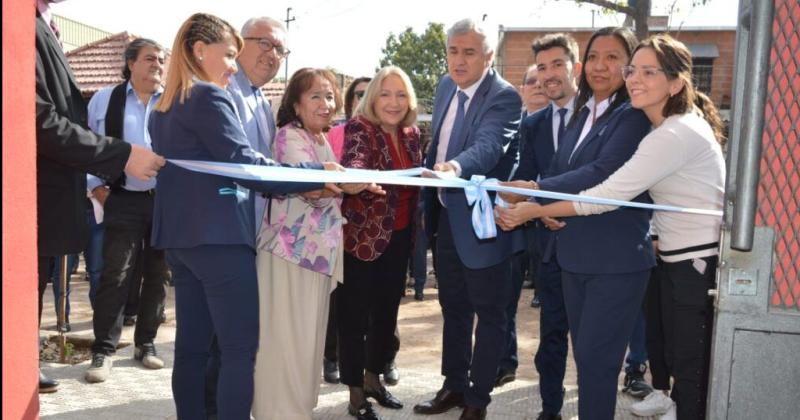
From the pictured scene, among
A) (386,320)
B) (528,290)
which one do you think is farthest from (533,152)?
(528,290)

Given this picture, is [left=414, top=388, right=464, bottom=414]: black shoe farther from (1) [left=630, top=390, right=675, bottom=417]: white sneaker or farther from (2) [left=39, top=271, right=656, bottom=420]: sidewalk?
(1) [left=630, top=390, right=675, bottom=417]: white sneaker

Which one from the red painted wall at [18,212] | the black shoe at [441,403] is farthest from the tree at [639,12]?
the red painted wall at [18,212]

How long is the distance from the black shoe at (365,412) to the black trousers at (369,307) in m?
0.13

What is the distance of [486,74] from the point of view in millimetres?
4422

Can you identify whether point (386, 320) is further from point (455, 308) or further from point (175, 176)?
point (175, 176)

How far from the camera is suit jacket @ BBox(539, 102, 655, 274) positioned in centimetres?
338

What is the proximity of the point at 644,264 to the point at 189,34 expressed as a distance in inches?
87.5

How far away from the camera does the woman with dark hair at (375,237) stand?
441 cm

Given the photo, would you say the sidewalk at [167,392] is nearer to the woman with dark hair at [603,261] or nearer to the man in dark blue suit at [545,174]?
the man in dark blue suit at [545,174]

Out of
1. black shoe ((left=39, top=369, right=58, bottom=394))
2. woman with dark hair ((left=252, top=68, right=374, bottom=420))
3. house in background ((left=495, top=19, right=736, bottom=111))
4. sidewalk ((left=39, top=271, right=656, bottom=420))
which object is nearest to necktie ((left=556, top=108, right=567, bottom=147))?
woman with dark hair ((left=252, top=68, right=374, bottom=420))

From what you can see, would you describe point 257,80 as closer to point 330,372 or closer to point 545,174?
point 545,174

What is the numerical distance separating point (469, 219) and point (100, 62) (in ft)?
44.0

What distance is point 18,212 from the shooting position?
223 centimetres

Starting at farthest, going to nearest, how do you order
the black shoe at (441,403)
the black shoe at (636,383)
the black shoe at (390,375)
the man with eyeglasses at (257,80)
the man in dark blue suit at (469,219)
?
the black shoe at (390,375), the black shoe at (636,383), the black shoe at (441,403), the man in dark blue suit at (469,219), the man with eyeglasses at (257,80)
